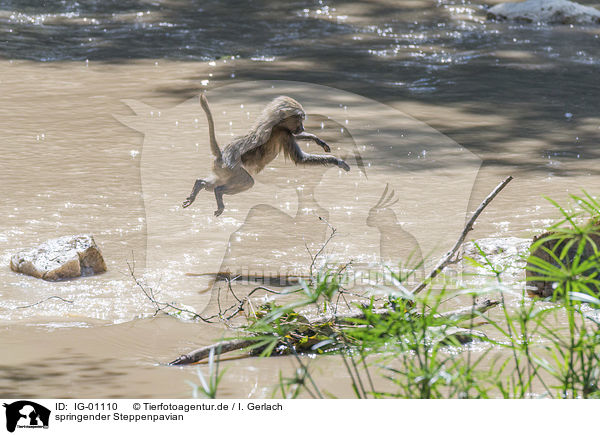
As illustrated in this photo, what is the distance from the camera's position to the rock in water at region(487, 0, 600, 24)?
18.5 metres

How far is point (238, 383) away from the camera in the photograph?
4102 millimetres

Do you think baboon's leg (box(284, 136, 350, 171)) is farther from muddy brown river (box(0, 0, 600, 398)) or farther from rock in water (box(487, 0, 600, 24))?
rock in water (box(487, 0, 600, 24))

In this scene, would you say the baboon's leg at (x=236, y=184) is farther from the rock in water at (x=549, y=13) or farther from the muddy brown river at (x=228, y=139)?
the rock in water at (x=549, y=13)

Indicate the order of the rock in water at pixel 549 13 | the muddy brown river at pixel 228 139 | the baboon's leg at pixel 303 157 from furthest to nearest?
1. the rock in water at pixel 549 13
2. the baboon's leg at pixel 303 157
3. the muddy brown river at pixel 228 139

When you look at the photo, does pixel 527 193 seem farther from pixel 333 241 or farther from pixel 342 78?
pixel 342 78

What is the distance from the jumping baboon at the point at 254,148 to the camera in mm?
5812

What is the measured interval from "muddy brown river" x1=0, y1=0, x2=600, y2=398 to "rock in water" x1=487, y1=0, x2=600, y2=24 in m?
0.37

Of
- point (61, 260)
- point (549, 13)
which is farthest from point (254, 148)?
point (549, 13)

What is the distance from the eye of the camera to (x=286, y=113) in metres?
5.79

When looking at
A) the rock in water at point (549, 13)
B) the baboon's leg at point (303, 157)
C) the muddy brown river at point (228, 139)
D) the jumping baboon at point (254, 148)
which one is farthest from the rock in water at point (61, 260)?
the rock in water at point (549, 13)

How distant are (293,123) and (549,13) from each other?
47.3 feet

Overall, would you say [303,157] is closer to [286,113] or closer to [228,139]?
[286,113]

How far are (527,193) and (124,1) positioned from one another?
46.1 ft
